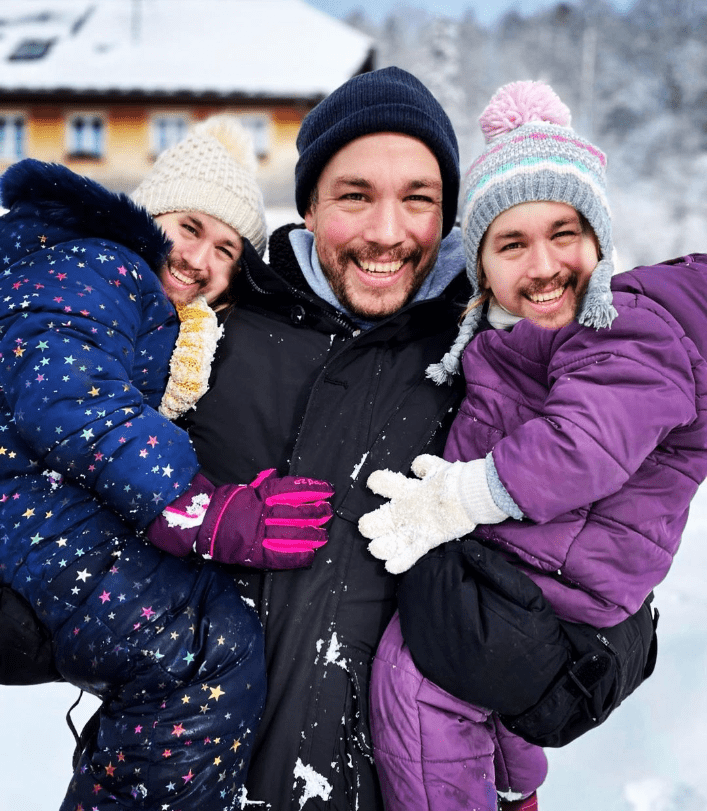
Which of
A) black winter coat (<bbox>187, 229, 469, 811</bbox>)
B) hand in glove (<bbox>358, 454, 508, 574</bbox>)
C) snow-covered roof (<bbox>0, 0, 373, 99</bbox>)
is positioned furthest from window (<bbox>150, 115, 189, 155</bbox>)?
hand in glove (<bbox>358, 454, 508, 574</bbox>)

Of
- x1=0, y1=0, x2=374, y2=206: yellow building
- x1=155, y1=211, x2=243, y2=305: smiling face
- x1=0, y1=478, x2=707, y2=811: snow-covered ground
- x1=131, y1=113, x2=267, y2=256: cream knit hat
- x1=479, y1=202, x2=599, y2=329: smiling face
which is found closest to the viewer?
x1=479, y1=202, x2=599, y2=329: smiling face

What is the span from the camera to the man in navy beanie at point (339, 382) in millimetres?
1771

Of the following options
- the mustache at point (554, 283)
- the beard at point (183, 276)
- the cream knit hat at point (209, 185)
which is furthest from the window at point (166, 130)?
the mustache at point (554, 283)

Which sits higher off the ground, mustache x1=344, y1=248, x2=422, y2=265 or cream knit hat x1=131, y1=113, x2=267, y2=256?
cream knit hat x1=131, y1=113, x2=267, y2=256

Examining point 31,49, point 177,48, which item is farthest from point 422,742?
point 31,49

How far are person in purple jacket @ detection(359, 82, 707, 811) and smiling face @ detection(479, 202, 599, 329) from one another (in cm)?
2

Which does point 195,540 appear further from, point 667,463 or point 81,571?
point 667,463

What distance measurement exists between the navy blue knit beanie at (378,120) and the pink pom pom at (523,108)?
0.19m

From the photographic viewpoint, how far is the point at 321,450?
194 cm

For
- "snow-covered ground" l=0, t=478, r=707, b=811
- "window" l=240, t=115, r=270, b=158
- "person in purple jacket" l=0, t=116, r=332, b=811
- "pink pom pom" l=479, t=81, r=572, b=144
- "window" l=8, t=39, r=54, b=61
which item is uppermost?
"window" l=8, t=39, r=54, b=61

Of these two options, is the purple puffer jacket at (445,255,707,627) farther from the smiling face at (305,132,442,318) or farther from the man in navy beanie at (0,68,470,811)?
the smiling face at (305,132,442,318)

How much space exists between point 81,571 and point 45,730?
186cm

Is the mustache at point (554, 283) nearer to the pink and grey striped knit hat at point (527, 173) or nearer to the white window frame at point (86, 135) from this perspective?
the pink and grey striped knit hat at point (527, 173)

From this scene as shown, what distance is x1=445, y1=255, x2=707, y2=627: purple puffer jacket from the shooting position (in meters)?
1.59
